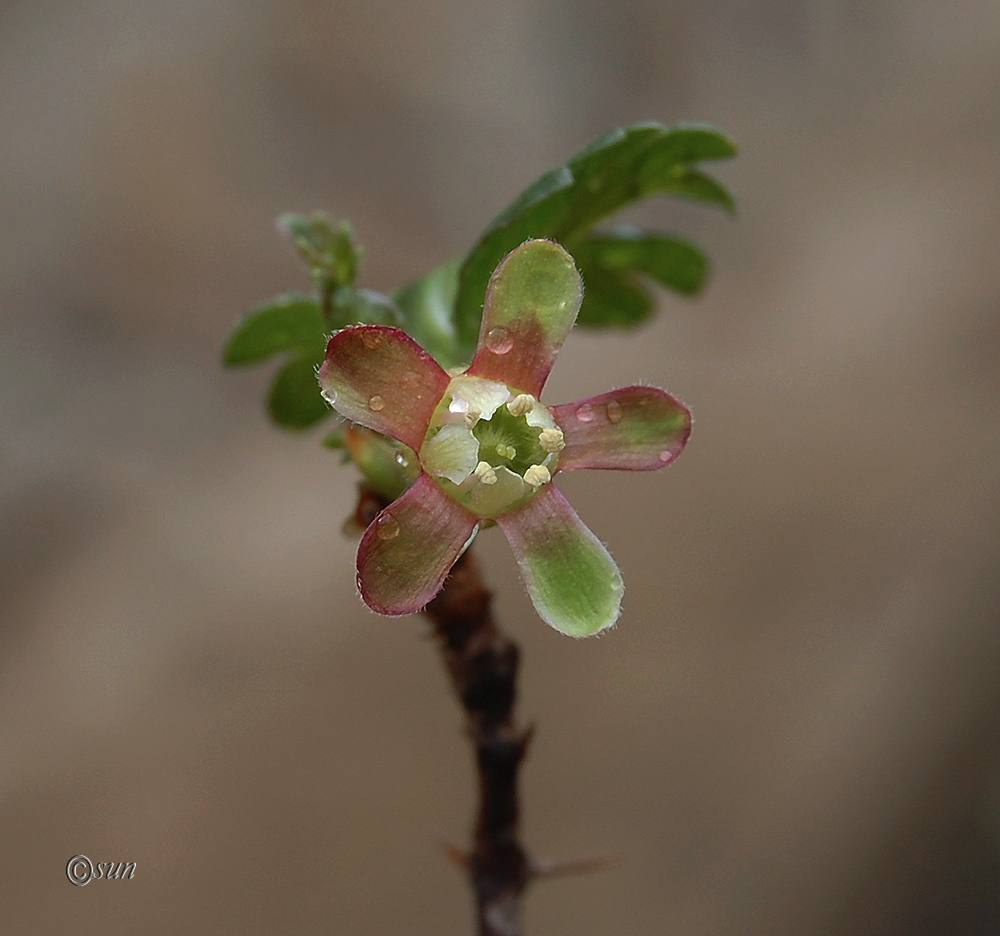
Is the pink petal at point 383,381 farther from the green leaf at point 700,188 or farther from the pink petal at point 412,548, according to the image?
the green leaf at point 700,188

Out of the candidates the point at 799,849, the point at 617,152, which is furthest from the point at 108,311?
the point at 799,849

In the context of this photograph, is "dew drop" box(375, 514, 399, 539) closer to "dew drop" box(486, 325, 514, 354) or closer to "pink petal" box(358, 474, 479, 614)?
"pink petal" box(358, 474, 479, 614)

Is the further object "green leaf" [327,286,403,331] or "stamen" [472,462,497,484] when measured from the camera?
"green leaf" [327,286,403,331]

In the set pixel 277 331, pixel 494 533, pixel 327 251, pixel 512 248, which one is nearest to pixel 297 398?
pixel 277 331

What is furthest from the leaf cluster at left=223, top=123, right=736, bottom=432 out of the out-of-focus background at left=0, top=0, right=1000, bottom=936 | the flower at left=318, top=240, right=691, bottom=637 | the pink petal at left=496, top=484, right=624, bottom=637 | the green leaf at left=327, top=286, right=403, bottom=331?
the out-of-focus background at left=0, top=0, right=1000, bottom=936

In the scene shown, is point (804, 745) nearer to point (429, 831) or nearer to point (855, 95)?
point (429, 831)

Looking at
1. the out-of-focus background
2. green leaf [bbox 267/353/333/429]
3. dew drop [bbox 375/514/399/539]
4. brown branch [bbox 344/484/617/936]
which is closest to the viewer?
dew drop [bbox 375/514/399/539]
